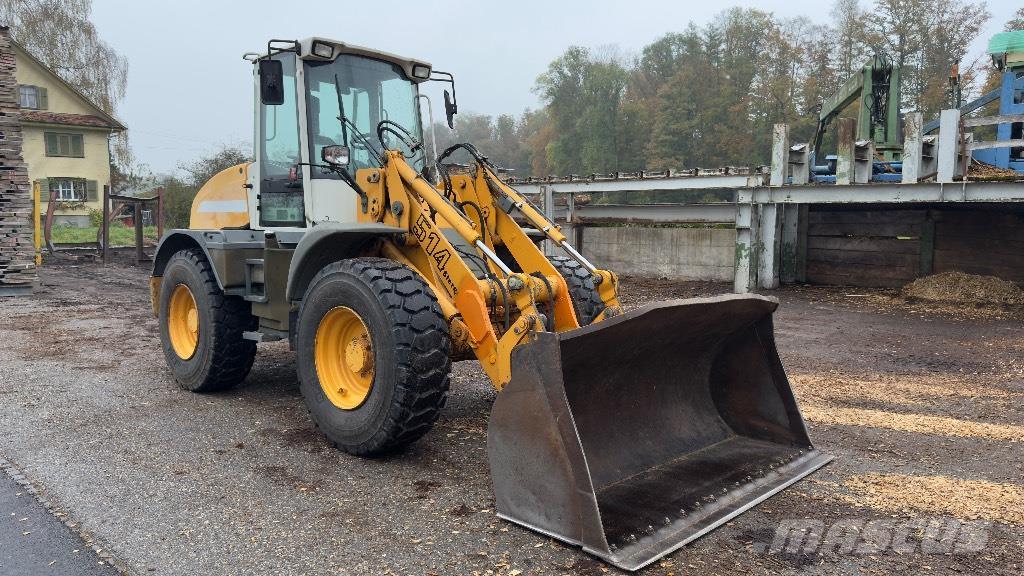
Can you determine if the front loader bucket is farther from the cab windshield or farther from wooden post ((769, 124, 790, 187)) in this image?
wooden post ((769, 124, 790, 187))

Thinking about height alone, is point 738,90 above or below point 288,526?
above

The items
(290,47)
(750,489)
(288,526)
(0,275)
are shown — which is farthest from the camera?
(0,275)

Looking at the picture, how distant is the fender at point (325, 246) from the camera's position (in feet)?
14.2

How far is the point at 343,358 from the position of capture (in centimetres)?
440

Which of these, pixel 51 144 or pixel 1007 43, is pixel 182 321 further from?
pixel 51 144

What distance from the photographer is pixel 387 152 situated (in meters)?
4.70

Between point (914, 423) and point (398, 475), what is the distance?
341 centimetres

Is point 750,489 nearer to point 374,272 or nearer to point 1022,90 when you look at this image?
point 374,272

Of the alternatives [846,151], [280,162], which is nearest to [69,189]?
[846,151]

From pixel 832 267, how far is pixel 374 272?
34.3 ft

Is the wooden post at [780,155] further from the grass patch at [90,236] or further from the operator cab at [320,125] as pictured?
the grass patch at [90,236]

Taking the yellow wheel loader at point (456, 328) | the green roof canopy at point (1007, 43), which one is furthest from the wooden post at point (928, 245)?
the yellow wheel loader at point (456, 328)

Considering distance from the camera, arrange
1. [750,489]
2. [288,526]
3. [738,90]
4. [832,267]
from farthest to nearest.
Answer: [738,90] → [832,267] → [750,489] → [288,526]

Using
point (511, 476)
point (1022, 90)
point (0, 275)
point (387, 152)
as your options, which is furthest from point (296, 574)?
point (1022, 90)
